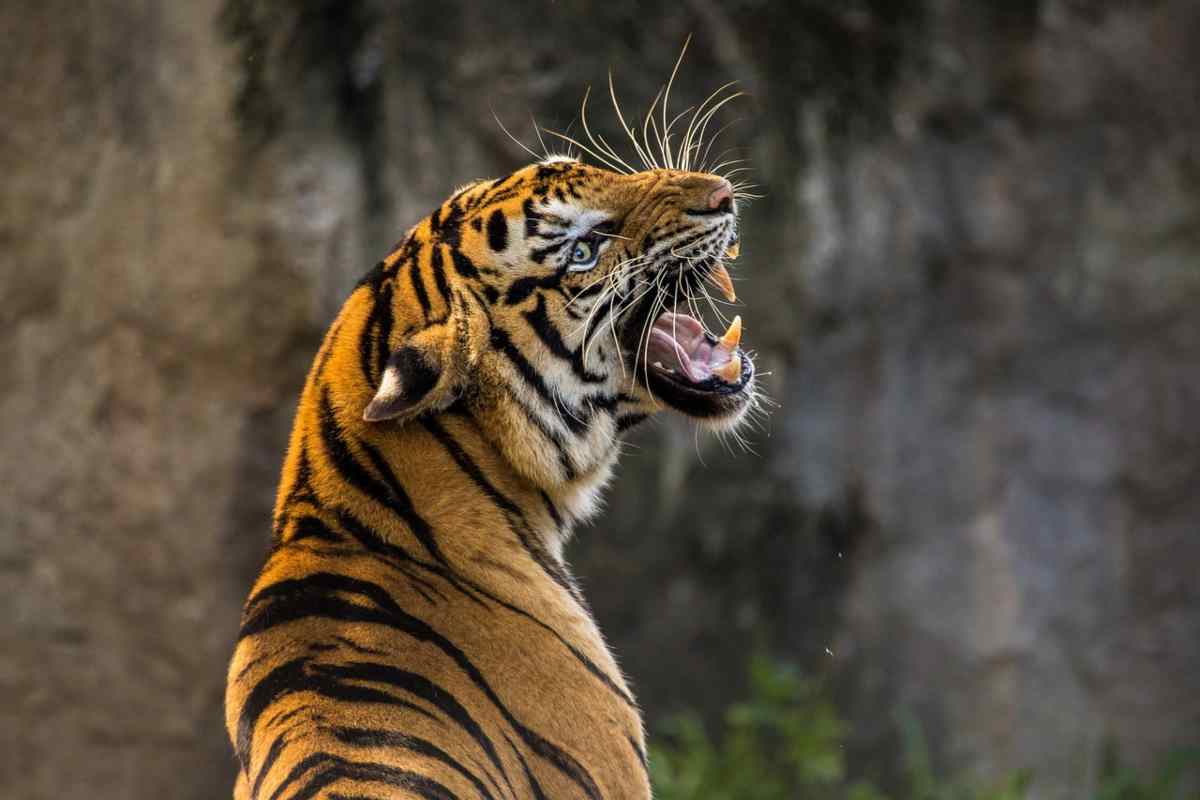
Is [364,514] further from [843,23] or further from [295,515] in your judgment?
[843,23]

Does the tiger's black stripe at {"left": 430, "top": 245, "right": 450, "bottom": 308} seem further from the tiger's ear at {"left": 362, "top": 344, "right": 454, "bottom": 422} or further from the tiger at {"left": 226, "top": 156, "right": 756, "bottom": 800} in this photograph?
the tiger's ear at {"left": 362, "top": 344, "right": 454, "bottom": 422}

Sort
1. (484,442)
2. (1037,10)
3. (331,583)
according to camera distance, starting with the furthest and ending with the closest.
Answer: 1. (1037,10)
2. (484,442)
3. (331,583)

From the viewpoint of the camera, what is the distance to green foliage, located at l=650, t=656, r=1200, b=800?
17.6 feet

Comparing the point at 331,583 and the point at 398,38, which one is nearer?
the point at 331,583

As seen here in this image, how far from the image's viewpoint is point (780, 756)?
216 inches

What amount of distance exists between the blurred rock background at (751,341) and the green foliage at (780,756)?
0.11m

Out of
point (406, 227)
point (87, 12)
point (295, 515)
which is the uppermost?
point (87, 12)

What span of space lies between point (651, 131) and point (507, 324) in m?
2.49

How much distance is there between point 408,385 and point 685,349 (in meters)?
0.69

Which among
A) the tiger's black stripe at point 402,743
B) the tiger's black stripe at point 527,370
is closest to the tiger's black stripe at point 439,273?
the tiger's black stripe at point 527,370

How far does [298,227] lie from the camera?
471cm

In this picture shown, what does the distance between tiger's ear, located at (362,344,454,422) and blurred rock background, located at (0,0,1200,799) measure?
7.28 feet

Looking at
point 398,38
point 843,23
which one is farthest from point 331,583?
point 843,23

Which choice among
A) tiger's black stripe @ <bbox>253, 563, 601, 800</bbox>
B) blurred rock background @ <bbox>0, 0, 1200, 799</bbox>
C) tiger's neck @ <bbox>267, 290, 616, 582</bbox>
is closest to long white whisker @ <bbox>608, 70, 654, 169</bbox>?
blurred rock background @ <bbox>0, 0, 1200, 799</bbox>
